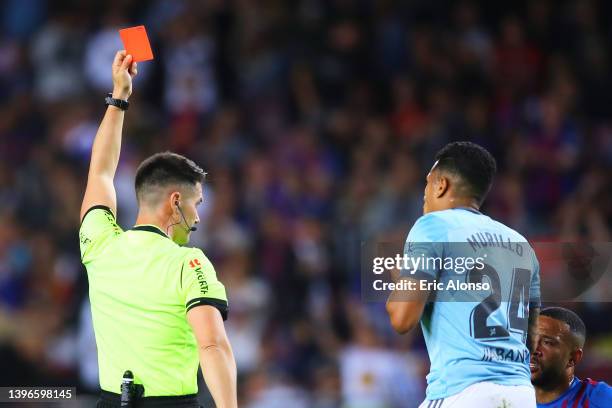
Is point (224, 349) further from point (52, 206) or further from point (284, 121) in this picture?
point (284, 121)

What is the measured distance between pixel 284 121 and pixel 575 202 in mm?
3350

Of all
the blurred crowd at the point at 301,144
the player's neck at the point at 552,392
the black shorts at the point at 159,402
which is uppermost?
the blurred crowd at the point at 301,144

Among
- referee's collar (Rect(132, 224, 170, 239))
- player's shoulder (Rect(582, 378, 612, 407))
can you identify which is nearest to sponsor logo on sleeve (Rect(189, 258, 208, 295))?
referee's collar (Rect(132, 224, 170, 239))

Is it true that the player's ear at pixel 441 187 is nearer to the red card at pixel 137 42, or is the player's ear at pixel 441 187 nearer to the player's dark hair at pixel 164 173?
the player's dark hair at pixel 164 173

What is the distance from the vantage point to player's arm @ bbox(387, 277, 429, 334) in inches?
160

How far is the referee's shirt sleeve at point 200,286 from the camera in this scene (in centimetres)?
412

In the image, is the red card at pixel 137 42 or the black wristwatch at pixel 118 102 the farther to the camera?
the black wristwatch at pixel 118 102

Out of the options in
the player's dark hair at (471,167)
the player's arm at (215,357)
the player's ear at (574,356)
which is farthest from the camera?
the player's ear at (574,356)

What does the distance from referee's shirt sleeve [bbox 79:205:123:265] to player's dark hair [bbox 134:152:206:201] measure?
0.18 meters

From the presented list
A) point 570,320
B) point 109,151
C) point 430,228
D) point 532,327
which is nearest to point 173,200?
point 109,151

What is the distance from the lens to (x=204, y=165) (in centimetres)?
1100

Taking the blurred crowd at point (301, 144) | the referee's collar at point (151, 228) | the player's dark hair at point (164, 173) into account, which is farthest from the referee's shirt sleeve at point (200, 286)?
the blurred crowd at point (301, 144)

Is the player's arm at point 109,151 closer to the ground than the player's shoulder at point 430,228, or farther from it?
farther from it

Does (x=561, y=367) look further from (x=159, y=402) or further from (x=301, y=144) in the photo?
(x=301, y=144)
